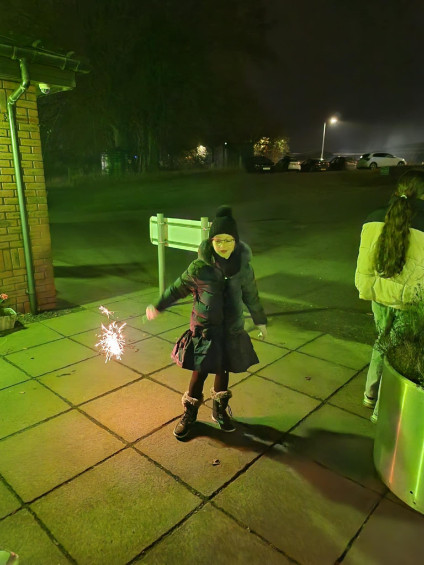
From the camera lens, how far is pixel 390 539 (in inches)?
87.9

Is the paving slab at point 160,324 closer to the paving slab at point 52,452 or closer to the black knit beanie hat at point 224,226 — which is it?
the paving slab at point 52,452

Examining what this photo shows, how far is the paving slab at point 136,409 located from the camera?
3184mm

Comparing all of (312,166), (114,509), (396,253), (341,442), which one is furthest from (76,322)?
(312,166)

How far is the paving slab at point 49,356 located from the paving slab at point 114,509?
167cm

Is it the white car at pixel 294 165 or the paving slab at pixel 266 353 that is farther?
the white car at pixel 294 165

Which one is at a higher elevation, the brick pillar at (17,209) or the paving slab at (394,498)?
the brick pillar at (17,209)

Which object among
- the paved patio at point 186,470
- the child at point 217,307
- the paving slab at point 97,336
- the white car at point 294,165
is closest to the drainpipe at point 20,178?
the paving slab at point 97,336

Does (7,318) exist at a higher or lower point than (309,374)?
higher

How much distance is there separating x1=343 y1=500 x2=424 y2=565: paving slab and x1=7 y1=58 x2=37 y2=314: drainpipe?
15.5 feet

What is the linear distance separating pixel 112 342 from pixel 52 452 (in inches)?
76.5

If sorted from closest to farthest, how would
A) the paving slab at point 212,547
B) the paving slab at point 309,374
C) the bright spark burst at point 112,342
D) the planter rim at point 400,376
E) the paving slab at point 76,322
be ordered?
the paving slab at point 212,547 → the planter rim at point 400,376 → the paving slab at point 309,374 → the bright spark burst at point 112,342 → the paving slab at point 76,322

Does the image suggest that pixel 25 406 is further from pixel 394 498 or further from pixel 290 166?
pixel 290 166

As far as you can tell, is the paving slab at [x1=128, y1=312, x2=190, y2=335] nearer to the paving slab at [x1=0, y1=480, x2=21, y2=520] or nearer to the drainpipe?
the drainpipe

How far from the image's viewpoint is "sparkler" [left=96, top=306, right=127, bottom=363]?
14.7 ft
